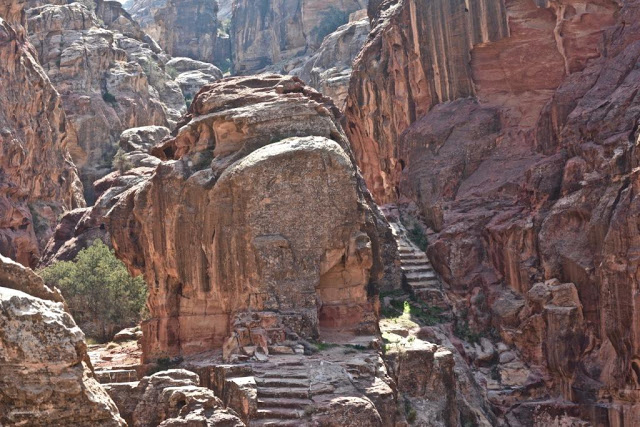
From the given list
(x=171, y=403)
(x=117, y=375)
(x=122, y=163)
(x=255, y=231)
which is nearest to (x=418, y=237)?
(x=255, y=231)

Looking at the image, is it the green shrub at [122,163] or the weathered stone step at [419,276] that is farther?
the green shrub at [122,163]

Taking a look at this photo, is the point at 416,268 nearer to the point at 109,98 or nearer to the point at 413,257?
the point at 413,257

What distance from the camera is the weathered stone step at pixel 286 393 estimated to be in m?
26.4

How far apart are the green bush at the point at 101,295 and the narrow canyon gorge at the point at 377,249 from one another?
0.14 metres

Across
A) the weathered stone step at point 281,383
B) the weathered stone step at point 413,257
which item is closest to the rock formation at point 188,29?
the weathered stone step at point 413,257

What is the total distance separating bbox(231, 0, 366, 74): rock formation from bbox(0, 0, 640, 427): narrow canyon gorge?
48.7 meters

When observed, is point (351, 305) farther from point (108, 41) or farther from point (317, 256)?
point (108, 41)

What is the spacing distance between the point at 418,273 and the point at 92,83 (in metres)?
51.9

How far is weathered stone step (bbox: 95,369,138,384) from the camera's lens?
29016mm

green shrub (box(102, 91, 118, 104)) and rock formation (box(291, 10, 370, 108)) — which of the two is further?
green shrub (box(102, 91, 118, 104))

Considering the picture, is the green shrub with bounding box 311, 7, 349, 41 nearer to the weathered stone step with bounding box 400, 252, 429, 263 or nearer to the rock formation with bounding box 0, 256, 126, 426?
the weathered stone step with bounding box 400, 252, 429, 263

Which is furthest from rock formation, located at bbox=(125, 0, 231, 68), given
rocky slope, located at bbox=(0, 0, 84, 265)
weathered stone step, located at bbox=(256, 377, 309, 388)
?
weathered stone step, located at bbox=(256, 377, 309, 388)

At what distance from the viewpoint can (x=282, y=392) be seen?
2642 centimetres

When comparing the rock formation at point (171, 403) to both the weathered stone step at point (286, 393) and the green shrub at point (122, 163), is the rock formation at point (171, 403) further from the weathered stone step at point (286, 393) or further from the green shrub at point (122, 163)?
the green shrub at point (122, 163)
